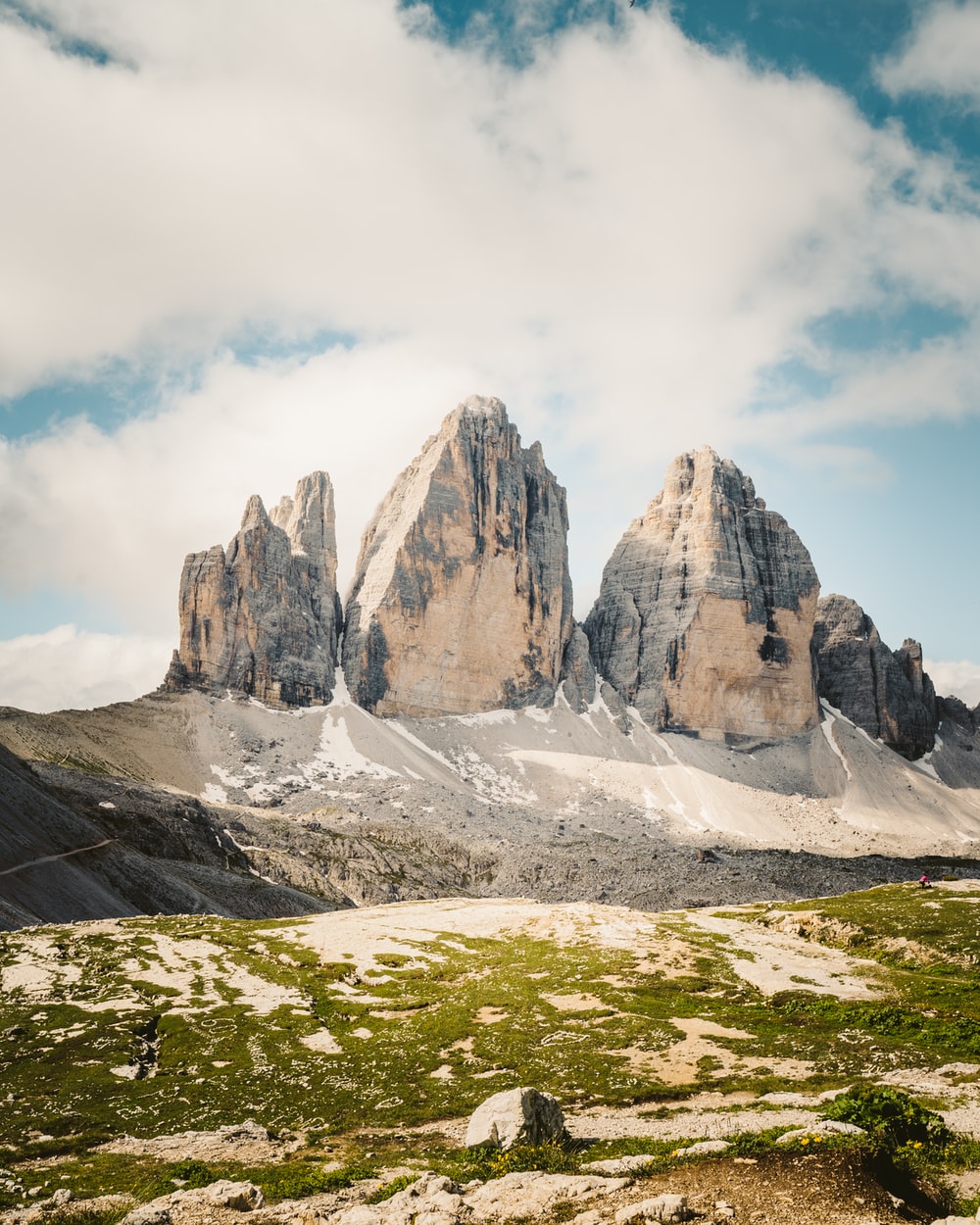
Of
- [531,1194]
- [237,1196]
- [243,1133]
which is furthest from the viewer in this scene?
[243,1133]

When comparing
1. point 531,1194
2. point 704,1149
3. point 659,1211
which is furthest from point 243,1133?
point 659,1211

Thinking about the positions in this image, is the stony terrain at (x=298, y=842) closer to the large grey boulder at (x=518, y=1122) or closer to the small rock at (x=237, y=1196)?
the small rock at (x=237, y=1196)

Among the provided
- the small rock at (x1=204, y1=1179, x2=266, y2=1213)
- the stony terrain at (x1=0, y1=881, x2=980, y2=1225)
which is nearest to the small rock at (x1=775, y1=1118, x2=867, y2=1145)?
the stony terrain at (x1=0, y1=881, x2=980, y2=1225)

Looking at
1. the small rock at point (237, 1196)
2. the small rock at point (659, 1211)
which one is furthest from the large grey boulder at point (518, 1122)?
the small rock at point (659, 1211)

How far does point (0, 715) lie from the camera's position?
168 meters

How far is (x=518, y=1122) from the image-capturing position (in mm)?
19438

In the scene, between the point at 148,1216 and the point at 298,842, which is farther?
the point at 298,842

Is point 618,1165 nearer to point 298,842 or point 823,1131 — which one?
point 823,1131

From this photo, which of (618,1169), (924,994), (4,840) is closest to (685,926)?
(924,994)

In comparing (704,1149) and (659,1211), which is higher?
(659,1211)

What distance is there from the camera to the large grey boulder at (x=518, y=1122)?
19.4 meters

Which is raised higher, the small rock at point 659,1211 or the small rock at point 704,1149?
the small rock at point 659,1211

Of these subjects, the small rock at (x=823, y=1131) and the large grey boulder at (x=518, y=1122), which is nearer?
the small rock at (x=823, y=1131)

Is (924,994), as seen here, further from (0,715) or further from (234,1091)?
(0,715)
